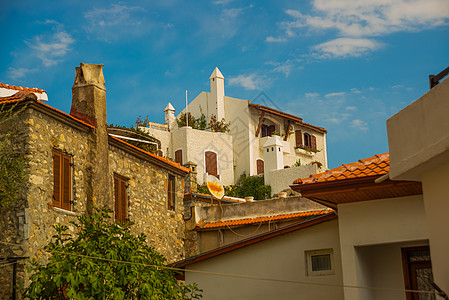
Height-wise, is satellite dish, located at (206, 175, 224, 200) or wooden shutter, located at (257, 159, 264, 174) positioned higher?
wooden shutter, located at (257, 159, 264, 174)

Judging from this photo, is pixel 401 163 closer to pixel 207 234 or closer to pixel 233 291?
pixel 233 291

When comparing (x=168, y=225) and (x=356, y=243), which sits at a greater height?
(x=168, y=225)

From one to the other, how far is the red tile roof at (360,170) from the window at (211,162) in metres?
32.0

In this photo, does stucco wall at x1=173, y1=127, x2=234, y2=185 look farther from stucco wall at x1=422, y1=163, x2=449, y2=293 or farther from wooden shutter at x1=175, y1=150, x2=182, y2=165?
stucco wall at x1=422, y1=163, x2=449, y2=293

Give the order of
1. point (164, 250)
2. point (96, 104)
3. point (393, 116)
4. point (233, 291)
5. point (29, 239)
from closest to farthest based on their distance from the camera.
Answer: point (393, 116) < point (233, 291) < point (29, 239) < point (96, 104) < point (164, 250)

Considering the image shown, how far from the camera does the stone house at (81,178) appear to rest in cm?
1418

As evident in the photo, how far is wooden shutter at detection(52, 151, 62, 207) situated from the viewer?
50.3ft

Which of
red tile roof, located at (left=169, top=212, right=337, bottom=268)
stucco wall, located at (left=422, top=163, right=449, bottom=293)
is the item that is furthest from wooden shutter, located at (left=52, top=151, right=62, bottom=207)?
stucco wall, located at (left=422, top=163, right=449, bottom=293)

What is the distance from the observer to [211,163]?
43.6m

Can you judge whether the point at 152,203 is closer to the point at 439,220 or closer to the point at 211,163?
the point at 439,220

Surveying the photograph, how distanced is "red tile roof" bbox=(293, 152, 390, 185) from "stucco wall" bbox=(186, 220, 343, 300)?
1563 millimetres

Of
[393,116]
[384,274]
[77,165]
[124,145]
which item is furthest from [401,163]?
[124,145]

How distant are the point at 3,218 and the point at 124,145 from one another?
5.03m

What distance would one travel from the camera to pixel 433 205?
7539 mm
